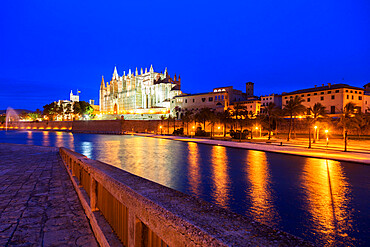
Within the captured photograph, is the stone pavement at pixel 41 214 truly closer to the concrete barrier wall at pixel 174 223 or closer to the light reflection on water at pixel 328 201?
the concrete barrier wall at pixel 174 223

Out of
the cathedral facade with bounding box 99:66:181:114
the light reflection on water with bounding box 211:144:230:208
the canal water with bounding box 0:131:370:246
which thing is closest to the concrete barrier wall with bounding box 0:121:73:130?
the cathedral facade with bounding box 99:66:181:114

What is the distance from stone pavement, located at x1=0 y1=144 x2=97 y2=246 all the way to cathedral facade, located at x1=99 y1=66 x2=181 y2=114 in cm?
9806

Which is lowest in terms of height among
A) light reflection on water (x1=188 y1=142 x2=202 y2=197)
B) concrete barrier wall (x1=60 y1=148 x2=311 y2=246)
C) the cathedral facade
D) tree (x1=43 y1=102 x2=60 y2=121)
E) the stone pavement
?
light reflection on water (x1=188 y1=142 x2=202 y2=197)

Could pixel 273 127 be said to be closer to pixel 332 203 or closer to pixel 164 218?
pixel 332 203

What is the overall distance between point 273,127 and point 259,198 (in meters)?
60.0

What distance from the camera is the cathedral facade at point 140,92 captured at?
11356cm

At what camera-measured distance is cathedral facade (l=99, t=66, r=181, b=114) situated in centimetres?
11356

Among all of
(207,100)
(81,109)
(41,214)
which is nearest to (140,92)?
(81,109)

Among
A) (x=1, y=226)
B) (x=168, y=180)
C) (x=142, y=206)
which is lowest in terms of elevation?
(x=168, y=180)

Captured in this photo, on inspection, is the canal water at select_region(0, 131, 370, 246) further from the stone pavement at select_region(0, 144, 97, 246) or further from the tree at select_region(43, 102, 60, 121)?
the tree at select_region(43, 102, 60, 121)

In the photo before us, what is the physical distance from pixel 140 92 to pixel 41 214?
128 m

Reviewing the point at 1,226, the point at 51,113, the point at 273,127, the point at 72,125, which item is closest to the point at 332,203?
the point at 1,226

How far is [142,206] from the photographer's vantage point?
2.69 meters

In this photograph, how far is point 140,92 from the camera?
131 metres
